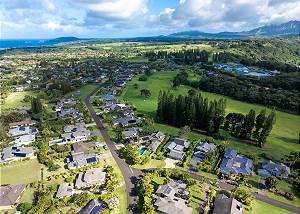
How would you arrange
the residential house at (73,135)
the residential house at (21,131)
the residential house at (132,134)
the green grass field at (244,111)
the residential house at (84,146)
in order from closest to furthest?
the residential house at (84,146)
the green grass field at (244,111)
the residential house at (73,135)
the residential house at (132,134)
the residential house at (21,131)

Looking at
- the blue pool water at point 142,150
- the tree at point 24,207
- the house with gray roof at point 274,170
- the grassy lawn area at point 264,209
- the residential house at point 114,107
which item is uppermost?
the residential house at point 114,107

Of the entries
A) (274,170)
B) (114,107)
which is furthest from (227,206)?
(114,107)

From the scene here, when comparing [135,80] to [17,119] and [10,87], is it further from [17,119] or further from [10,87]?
[17,119]

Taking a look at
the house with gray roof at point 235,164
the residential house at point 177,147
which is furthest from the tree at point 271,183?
the residential house at point 177,147

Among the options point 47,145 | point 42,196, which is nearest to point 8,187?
point 42,196

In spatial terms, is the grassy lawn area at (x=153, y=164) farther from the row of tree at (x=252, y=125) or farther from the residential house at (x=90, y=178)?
the row of tree at (x=252, y=125)

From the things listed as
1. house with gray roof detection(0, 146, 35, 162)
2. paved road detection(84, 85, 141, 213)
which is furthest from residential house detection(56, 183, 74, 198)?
house with gray roof detection(0, 146, 35, 162)
